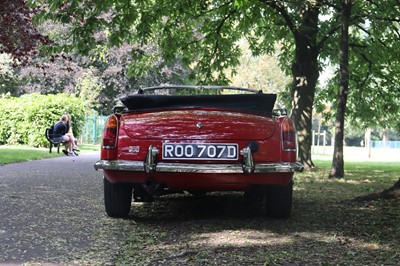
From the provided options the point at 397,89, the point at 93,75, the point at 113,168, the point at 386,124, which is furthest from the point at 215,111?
the point at 93,75

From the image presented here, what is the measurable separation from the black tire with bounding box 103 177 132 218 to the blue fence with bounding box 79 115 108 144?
3111cm

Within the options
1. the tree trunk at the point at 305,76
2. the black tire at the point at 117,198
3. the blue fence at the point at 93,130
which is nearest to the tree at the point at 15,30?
the tree trunk at the point at 305,76

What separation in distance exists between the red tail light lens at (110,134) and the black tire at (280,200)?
5.41 ft

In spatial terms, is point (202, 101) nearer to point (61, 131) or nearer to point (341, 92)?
point (341, 92)

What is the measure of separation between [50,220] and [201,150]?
1842mm

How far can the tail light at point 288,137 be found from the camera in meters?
5.20

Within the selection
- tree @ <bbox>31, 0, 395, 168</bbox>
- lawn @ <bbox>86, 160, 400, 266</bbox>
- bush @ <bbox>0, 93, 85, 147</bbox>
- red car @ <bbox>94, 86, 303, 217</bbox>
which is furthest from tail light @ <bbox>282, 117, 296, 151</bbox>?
bush @ <bbox>0, 93, 85, 147</bbox>

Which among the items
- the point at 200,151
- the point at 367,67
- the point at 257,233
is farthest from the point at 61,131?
the point at 257,233

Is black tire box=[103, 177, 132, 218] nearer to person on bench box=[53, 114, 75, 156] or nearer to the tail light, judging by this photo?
the tail light

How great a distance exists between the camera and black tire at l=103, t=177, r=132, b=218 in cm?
550

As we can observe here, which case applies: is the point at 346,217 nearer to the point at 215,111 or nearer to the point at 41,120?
the point at 215,111

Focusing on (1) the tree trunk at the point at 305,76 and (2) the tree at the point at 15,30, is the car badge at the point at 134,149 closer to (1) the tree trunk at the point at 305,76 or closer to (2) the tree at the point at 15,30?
(2) the tree at the point at 15,30

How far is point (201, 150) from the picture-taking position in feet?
16.4

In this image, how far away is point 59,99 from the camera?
80.1ft
